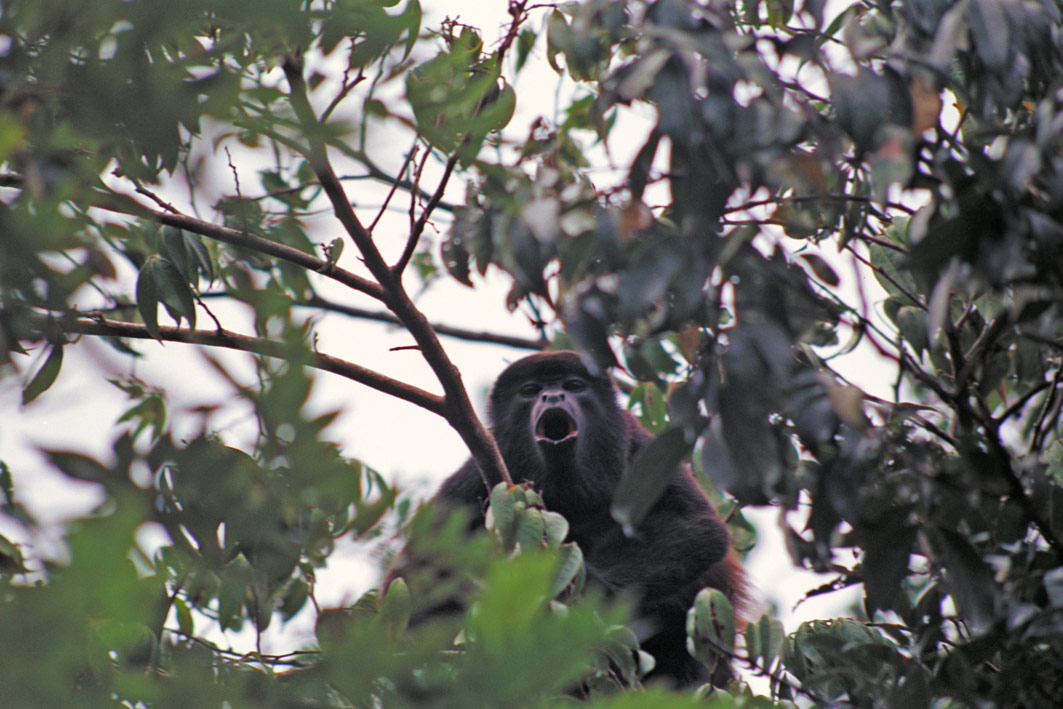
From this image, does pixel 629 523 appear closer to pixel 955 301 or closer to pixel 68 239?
pixel 68 239

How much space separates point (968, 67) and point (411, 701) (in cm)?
140

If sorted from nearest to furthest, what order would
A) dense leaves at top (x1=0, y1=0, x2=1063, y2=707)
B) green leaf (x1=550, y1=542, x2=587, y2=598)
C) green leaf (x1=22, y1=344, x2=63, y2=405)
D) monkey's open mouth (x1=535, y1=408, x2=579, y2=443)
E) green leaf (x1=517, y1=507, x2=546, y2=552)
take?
dense leaves at top (x1=0, y1=0, x2=1063, y2=707)
green leaf (x1=22, y1=344, x2=63, y2=405)
green leaf (x1=550, y1=542, x2=587, y2=598)
green leaf (x1=517, y1=507, x2=546, y2=552)
monkey's open mouth (x1=535, y1=408, x2=579, y2=443)

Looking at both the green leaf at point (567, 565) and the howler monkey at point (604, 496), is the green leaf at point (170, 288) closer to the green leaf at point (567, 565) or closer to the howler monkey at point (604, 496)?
the green leaf at point (567, 565)

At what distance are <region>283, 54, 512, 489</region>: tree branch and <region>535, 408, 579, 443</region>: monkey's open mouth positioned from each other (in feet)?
5.47

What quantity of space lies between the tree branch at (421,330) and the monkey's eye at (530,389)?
2.13m

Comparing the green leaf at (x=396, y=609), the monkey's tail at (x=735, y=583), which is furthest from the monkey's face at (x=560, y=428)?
the green leaf at (x=396, y=609)

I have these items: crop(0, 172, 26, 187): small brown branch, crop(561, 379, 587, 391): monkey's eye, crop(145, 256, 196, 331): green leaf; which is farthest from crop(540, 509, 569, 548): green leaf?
crop(561, 379, 587, 391): monkey's eye

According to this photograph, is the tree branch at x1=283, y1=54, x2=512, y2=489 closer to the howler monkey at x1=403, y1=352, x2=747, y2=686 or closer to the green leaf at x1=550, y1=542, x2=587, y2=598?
the green leaf at x1=550, y1=542, x2=587, y2=598

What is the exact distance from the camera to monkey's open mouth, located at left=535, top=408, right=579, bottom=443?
15.4 ft

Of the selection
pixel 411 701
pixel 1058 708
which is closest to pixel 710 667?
pixel 1058 708

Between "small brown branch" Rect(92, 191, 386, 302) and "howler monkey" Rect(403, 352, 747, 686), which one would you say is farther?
"howler monkey" Rect(403, 352, 747, 686)

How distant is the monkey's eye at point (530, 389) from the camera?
203 inches

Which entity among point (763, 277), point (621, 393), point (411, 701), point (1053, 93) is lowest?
point (411, 701)

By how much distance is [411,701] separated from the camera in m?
0.82
